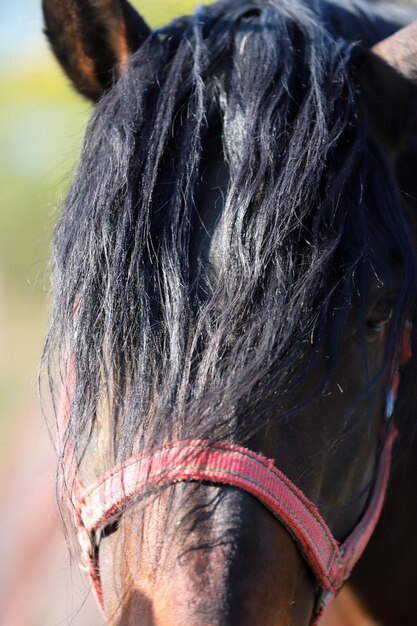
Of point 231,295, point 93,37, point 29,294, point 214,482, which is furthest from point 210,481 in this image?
point 29,294

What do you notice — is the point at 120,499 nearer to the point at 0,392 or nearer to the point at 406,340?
the point at 406,340

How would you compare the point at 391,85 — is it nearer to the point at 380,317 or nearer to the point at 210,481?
the point at 380,317

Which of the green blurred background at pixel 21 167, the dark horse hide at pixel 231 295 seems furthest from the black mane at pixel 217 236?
the green blurred background at pixel 21 167

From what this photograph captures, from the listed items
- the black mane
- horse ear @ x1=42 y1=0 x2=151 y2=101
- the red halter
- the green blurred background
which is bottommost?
the green blurred background

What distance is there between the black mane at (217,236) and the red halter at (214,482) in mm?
29

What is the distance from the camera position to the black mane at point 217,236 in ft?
4.02

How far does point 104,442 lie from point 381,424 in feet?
1.81

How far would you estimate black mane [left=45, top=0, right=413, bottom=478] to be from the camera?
1.23 m

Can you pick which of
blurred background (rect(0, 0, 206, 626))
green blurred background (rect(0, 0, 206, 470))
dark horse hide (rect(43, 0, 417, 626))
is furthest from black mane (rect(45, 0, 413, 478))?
green blurred background (rect(0, 0, 206, 470))

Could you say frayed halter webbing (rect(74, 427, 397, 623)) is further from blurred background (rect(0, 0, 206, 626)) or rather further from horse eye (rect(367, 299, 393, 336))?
horse eye (rect(367, 299, 393, 336))

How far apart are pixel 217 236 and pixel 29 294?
3.14m

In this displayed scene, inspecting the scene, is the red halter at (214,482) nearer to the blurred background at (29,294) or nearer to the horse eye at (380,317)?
the blurred background at (29,294)

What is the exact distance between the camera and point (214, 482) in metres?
1.18

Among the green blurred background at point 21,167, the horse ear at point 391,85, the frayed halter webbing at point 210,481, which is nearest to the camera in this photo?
the frayed halter webbing at point 210,481
